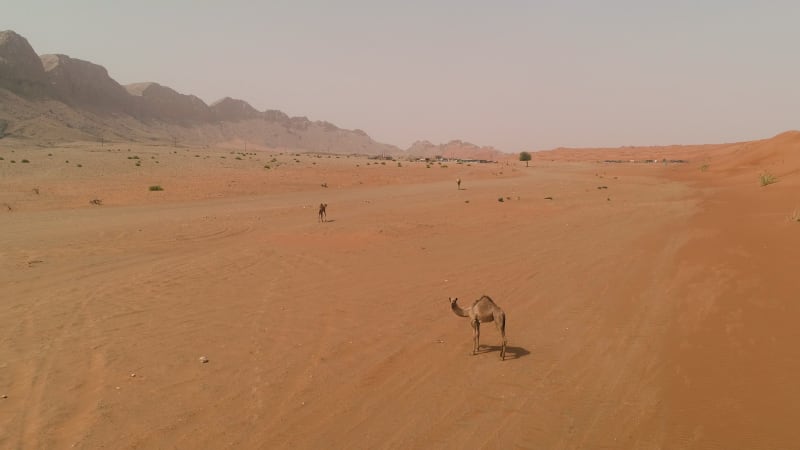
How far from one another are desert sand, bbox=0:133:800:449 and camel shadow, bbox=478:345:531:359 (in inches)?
1.9

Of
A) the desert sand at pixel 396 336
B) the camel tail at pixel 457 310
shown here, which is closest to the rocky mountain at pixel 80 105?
the desert sand at pixel 396 336

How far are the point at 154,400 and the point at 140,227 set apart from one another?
15093 millimetres

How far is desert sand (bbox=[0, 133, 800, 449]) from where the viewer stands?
18.1 feet

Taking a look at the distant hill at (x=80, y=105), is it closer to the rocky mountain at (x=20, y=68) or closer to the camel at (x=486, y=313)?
the rocky mountain at (x=20, y=68)

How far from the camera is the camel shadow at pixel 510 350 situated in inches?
294

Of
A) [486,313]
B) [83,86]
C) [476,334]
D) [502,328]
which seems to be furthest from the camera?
[83,86]

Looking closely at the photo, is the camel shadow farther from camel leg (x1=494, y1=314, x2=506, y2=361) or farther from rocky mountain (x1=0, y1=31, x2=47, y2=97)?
rocky mountain (x1=0, y1=31, x2=47, y2=97)

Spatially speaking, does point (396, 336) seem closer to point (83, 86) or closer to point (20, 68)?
point (20, 68)

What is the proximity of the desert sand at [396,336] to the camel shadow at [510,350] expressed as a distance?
0.05 m

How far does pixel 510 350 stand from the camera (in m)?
7.70

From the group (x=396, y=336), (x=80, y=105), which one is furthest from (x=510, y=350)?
(x=80, y=105)

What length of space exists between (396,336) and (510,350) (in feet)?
6.59

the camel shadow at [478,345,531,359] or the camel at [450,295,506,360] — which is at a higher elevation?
the camel at [450,295,506,360]

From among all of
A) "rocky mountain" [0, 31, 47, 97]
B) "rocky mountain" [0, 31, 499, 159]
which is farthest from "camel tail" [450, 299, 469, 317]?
"rocky mountain" [0, 31, 47, 97]
